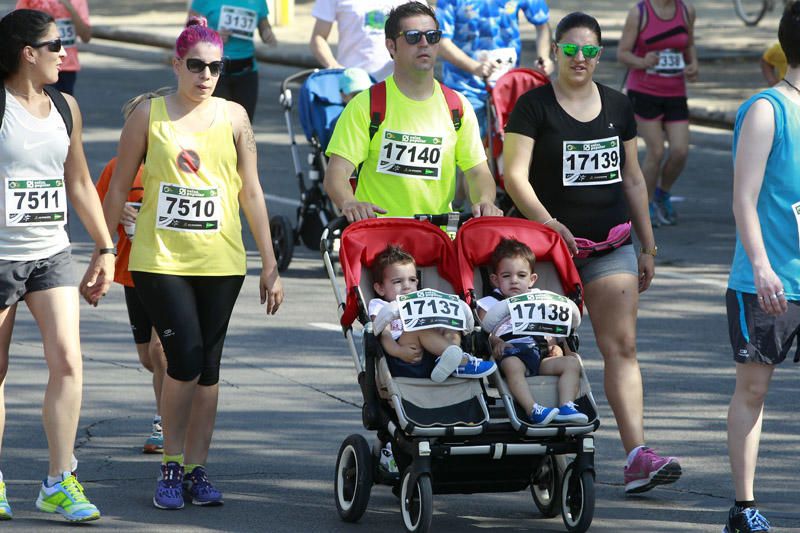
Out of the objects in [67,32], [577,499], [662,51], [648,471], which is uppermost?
[662,51]

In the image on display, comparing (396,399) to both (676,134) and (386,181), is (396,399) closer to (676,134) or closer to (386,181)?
(386,181)

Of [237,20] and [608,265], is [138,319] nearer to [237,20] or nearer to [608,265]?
[608,265]

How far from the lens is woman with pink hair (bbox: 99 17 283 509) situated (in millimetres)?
6379

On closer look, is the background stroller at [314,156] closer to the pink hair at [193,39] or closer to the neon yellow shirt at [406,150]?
the neon yellow shirt at [406,150]

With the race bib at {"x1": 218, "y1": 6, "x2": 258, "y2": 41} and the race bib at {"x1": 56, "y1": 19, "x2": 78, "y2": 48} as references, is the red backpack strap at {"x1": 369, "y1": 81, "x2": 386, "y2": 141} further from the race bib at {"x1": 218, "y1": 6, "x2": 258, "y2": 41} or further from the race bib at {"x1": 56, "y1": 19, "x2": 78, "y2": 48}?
the race bib at {"x1": 56, "y1": 19, "x2": 78, "y2": 48}

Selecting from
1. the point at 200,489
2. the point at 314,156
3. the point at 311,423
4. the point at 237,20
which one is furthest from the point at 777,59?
the point at 200,489

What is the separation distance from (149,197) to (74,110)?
1.46 ft

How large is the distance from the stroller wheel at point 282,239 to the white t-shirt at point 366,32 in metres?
1.23

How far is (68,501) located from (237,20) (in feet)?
23.1

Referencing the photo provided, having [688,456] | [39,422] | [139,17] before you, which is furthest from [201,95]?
[139,17]

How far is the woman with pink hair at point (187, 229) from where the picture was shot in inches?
251

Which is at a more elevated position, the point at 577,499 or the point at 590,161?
the point at 590,161

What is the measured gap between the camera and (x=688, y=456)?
7293 millimetres

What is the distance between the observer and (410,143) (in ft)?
22.1
